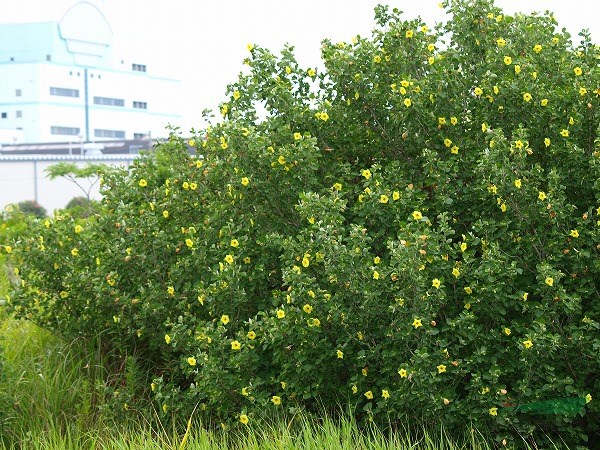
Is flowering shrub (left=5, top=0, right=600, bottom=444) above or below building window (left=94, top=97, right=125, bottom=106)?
below

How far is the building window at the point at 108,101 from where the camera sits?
7816cm

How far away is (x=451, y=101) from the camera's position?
4.43 m

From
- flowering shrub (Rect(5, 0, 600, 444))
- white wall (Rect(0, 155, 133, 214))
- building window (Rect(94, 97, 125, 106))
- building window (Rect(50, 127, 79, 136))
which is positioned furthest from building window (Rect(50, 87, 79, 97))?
flowering shrub (Rect(5, 0, 600, 444))

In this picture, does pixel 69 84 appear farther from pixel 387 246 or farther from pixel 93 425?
pixel 387 246

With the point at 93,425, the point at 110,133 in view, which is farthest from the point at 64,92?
the point at 93,425

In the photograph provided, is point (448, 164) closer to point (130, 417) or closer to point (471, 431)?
point (471, 431)

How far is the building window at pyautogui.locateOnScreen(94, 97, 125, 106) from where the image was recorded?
7816cm

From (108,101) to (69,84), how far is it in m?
4.14

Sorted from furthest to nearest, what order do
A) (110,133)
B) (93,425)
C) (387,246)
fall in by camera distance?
(110,133), (93,425), (387,246)

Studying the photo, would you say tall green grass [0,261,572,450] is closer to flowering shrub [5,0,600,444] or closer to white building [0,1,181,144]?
flowering shrub [5,0,600,444]

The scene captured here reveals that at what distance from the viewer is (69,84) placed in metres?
76.1

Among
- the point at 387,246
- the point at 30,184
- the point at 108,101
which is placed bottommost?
the point at 387,246

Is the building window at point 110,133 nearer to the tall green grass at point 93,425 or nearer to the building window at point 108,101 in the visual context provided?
the building window at point 108,101

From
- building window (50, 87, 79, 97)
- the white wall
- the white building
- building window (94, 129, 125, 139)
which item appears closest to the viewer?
the white wall
